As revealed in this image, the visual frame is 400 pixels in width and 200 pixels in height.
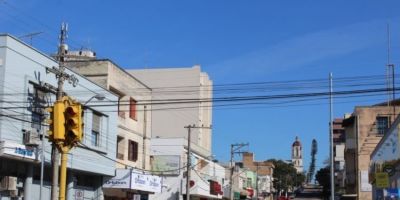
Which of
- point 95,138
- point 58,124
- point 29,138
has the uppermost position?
point 95,138

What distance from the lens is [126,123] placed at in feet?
137

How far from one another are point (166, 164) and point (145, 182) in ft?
49.4

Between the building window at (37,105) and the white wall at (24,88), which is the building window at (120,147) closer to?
the white wall at (24,88)

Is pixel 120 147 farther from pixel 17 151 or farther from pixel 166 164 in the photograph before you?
pixel 17 151

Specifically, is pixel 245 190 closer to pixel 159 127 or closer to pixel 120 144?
pixel 159 127

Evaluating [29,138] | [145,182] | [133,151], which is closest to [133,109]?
[133,151]

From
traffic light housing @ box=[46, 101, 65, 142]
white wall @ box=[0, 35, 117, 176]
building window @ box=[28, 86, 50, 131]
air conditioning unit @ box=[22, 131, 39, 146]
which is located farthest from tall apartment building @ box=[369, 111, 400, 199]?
traffic light housing @ box=[46, 101, 65, 142]

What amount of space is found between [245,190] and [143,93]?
5222 centimetres

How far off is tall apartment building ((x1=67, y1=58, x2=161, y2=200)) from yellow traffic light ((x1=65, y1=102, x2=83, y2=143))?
21867mm

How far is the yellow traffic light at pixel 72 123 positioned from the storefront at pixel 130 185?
879 inches

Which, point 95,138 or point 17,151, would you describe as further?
point 95,138

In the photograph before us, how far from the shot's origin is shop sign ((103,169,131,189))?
3591 cm

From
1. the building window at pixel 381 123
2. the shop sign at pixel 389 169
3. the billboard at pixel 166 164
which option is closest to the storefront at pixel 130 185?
the billboard at pixel 166 164

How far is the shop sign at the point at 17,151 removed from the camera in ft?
80.3
